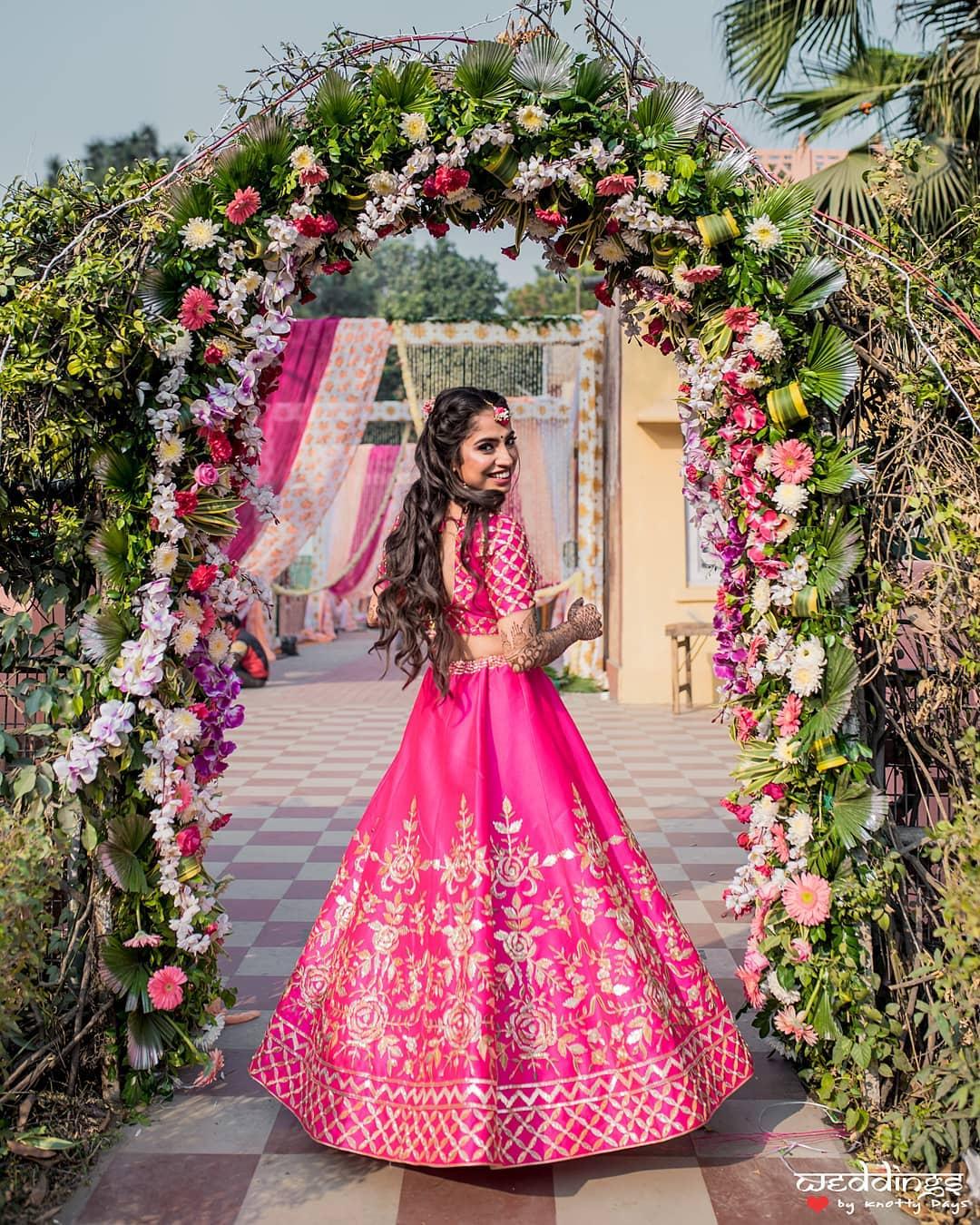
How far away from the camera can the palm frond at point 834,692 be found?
262 cm

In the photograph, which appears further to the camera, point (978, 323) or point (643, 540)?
point (643, 540)

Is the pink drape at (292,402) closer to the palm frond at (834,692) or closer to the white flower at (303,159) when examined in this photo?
the white flower at (303,159)

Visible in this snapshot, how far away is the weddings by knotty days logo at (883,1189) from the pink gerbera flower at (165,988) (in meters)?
1.54

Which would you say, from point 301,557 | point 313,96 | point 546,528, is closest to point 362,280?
point 301,557

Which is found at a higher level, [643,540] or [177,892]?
[643,540]

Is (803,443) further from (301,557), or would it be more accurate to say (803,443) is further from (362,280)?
(362,280)

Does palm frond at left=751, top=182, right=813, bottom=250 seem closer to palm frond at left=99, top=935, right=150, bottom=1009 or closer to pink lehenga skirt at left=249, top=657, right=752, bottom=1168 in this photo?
pink lehenga skirt at left=249, top=657, right=752, bottom=1168

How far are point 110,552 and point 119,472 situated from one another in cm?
20

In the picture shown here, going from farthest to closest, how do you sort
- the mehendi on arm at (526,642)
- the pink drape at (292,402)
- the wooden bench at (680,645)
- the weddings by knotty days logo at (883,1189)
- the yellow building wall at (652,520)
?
the pink drape at (292,402)
the yellow building wall at (652,520)
the wooden bench at (680,645)
the mehendi on arm at (526,642)
the weddings by knotty days logo at (883,1189)

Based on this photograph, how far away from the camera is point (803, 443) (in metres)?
2.66

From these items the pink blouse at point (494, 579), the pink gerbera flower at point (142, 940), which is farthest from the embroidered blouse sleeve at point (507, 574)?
the pink gerbera flower at point (142, 940)

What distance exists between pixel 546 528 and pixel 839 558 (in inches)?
351

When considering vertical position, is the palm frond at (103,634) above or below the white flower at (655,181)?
below

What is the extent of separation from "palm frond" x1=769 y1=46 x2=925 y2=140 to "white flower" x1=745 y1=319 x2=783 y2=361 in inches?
175
